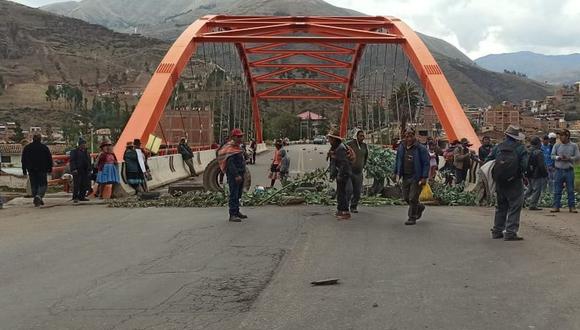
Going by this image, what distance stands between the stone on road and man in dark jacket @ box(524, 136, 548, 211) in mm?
913

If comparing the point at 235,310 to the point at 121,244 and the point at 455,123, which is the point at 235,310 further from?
the point at 455,123

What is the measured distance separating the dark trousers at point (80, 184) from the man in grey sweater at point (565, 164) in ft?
32.7

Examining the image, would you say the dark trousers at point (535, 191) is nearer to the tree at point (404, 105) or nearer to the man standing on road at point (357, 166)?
the man standing on road at point (357, 166)

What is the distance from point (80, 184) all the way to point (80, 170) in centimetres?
32

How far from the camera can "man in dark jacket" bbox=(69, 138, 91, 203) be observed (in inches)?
590

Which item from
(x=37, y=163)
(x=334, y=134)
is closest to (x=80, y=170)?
(x=37, y=163)

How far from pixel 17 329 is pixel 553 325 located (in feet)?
13.2

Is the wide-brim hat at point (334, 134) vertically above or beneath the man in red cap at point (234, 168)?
above

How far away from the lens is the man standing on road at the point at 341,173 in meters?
10.9

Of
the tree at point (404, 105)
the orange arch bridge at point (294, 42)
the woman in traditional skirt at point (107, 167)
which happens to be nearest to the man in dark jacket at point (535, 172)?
the orange arch bridge at point (294, 42)

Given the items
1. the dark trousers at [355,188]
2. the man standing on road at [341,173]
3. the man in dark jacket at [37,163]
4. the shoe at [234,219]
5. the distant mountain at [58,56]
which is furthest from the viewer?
the distant mountain at [58,56]

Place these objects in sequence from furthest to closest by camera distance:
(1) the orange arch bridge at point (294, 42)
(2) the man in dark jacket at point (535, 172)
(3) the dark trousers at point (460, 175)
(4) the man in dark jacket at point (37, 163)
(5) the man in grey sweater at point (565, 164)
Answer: (1) the orange arch bridge at point (294, 42) → (3) the dark trousers at point (460, 175) → (4) the man in dark jacket at point (37, 163) → (5) the man in grey sweater at point (565, 164) → (2) the man in dark jacket at point (535, 172)

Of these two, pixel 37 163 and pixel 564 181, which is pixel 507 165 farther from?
pixel 37 163

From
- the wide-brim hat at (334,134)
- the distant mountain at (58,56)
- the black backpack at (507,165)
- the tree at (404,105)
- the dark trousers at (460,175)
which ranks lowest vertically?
the dark trousers at (460,175)
